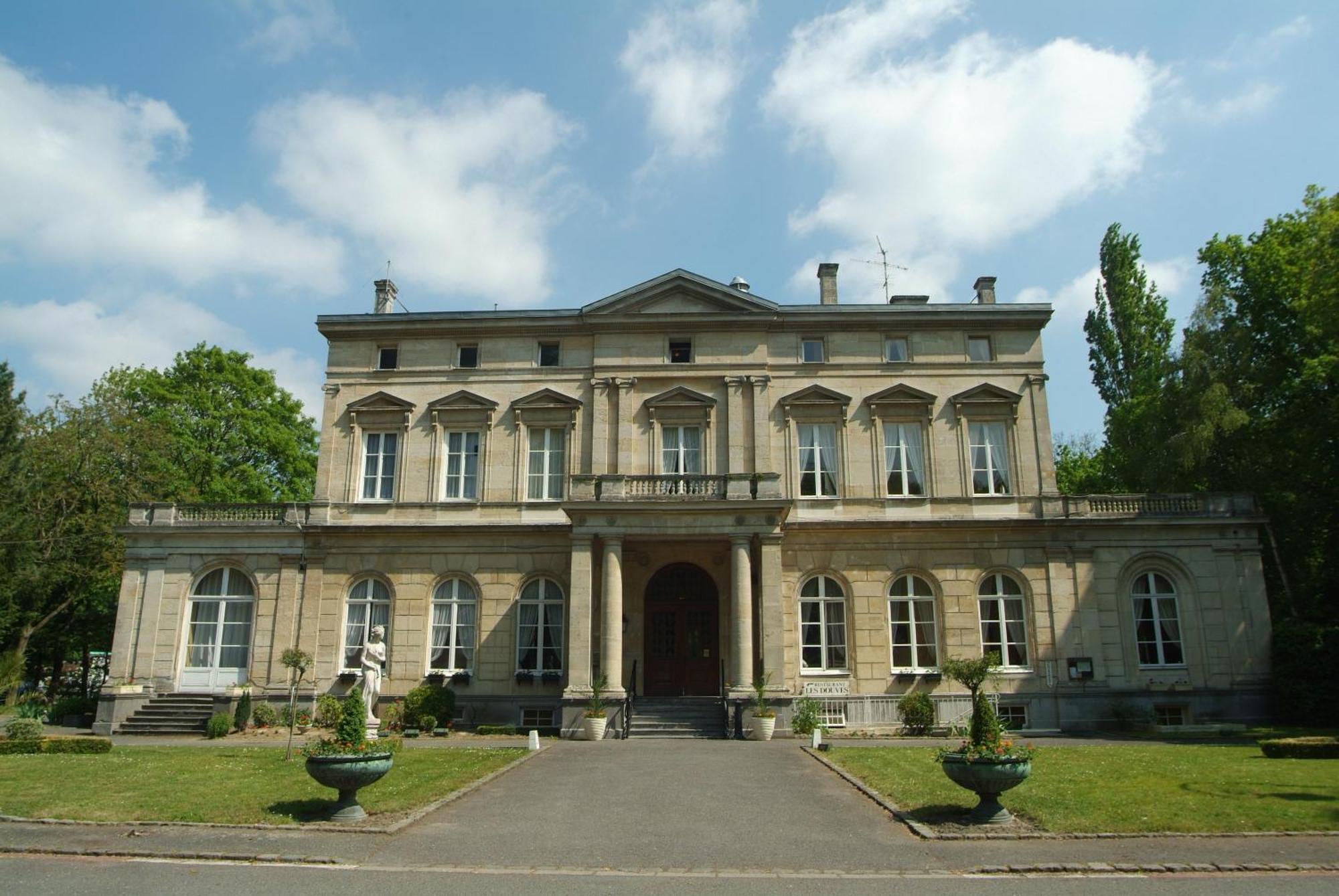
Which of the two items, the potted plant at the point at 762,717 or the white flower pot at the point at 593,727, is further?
the white flower pot at the point at 593,727

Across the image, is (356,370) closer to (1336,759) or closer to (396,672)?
(396,672)

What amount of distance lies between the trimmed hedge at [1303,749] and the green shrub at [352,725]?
16650mm

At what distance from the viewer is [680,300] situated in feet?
95.4

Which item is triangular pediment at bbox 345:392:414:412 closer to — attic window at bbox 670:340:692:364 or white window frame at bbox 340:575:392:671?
white window frame at bbox 340:575:392:671

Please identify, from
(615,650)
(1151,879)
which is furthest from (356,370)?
(1151,879)

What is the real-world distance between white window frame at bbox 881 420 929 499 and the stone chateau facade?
0.07m

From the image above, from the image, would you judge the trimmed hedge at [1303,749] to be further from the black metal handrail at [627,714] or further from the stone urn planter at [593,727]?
the stone urn planter at [593,727]

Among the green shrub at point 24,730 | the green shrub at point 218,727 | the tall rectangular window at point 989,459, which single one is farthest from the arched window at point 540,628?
the tall rectangular window at point 989,459

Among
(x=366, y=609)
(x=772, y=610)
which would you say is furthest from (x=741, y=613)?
(x=366, y=609)

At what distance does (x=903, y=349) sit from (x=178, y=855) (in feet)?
79.9

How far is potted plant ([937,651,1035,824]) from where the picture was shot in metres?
11.3

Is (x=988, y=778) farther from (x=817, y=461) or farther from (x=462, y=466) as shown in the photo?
(x=462, y=466)

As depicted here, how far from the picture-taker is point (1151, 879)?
31.0ft

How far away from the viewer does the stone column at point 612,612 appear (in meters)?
24.2
